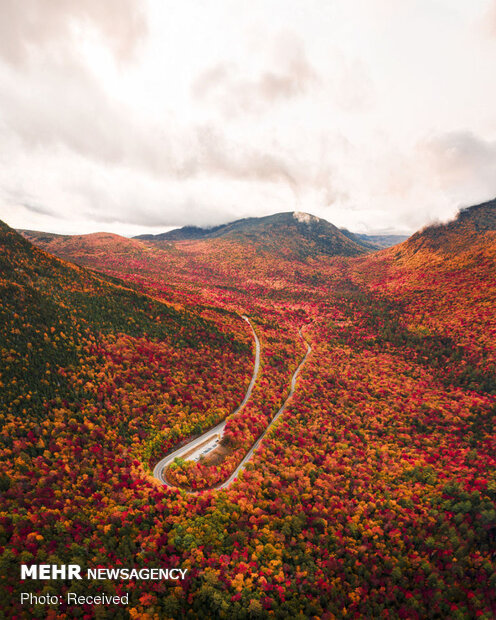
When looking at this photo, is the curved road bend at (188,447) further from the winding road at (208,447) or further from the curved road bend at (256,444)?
the curved road bend at (256,444)

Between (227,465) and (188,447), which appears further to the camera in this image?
(188,447)

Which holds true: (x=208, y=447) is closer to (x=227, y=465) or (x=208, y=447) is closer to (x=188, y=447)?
(x=188, y=447)

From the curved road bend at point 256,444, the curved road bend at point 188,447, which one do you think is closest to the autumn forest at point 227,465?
the curved road bend at point 256,444

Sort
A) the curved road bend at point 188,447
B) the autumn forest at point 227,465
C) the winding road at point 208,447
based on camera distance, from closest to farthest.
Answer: the autumn forest at point 227,465, the curved road bend at point 188,447, the winding road at point 208,447

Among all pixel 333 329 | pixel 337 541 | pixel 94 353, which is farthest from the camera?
pixel 333 329

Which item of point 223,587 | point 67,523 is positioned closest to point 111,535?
point 67,523

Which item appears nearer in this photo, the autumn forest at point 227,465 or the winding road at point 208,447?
the autumn forest at point 227,465

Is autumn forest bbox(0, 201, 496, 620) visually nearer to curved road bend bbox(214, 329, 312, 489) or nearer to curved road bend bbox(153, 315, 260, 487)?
curved road bend bbox(214, 329, 312, 489)

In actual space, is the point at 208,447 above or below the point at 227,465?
above

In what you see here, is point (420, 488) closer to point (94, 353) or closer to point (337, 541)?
point (337, 541)

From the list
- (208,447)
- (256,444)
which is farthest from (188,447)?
(256,444)

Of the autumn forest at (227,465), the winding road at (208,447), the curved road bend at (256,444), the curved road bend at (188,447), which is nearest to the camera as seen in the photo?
the autumn forest at (227,465)
